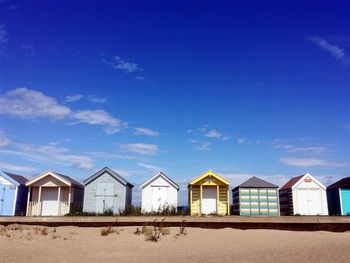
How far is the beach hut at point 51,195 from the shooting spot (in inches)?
1143

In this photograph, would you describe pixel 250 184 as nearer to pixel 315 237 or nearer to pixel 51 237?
pixel 315 237

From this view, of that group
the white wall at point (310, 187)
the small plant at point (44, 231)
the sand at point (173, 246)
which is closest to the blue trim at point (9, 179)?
the sand at point (173, 246)

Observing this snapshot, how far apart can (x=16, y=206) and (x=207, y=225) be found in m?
17.6

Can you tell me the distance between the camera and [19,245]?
597 inches

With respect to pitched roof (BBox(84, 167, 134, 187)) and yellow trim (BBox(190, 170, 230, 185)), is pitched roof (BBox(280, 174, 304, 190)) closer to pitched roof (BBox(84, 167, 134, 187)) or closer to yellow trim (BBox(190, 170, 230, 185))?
yellow trim (BBox(190, 170, 230, 185))

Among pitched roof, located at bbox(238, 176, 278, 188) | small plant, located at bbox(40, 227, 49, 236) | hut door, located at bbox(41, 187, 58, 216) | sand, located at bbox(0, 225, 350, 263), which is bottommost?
sand, located at bbox(0, 225, 350, 263)

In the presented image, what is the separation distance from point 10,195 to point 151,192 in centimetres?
1103

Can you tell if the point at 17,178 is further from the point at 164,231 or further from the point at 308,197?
the point at 308,197

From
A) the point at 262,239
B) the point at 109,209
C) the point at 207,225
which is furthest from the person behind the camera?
the point at 109,209

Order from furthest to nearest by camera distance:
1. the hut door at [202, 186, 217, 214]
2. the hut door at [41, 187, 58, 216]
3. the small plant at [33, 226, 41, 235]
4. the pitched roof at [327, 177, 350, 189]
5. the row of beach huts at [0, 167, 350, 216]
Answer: the pitched roof at [327, 177, 350, 189] < the hut door at [41, 187, 58, 216] < the hut door at [202, 186, 217, 214] < the row of beach huts at [0, 167, 350, 216] < the small plant at [33, 226, 41, 235]

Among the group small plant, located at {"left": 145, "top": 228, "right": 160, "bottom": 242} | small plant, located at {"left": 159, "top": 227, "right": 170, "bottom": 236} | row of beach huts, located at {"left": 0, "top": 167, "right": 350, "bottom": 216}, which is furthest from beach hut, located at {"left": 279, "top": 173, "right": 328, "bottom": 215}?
small plant, located at {"left": 145, "top": 228, "right": 160, "bottom": 242}

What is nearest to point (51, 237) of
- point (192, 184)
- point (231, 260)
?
point (231, 260)

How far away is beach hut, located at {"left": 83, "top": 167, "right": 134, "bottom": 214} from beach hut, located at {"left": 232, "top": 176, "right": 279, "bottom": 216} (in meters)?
9.02

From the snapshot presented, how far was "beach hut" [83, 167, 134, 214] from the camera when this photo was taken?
93.9 feet
